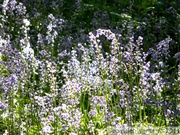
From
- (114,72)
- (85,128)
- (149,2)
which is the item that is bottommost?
(85,128)

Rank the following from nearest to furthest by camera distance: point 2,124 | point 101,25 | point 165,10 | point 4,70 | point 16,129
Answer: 1. point 16,129
2. point 2,124
3. point 4,70
4. point 101,25
5. point 165,10

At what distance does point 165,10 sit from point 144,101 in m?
3.69

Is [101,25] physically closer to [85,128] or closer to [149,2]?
[149,2]

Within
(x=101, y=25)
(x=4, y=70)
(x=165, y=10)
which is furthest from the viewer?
(x=165, y=10)

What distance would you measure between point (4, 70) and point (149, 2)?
315cm

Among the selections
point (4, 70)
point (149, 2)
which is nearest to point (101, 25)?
point (149, 2)

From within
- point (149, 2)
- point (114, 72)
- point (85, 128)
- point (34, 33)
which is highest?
point (149, 2)

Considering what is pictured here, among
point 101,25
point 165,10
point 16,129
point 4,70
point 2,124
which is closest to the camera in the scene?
point 16,129

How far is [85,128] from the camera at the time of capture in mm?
4793

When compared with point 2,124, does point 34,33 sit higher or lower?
higher

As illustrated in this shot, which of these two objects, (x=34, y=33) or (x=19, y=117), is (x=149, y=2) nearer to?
(x=34, y=33)

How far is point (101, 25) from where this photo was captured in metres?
7.49

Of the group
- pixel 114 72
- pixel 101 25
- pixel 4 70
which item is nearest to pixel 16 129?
pixel 114 72

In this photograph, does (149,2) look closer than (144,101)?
No
